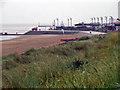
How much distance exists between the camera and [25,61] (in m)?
10.1

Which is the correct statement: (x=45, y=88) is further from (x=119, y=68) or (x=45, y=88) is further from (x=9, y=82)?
(x=119, y=68)

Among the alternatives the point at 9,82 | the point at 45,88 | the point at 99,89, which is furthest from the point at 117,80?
Answer: the point at 9,82

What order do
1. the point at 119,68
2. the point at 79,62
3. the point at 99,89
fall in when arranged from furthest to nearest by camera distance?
1. the point at 79,62
2. the point at 119,68
3. the point at 99,89

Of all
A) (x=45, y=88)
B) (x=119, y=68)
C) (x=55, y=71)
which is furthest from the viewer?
(x=55, y=71)

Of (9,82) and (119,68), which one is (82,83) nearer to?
(119,68)

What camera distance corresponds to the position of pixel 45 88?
426 centimetres

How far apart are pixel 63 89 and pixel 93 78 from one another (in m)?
0.74

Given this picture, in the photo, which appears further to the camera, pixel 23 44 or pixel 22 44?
pixel 22 44

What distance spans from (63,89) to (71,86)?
0.58ft

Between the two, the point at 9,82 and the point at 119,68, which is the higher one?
the point at 119,68

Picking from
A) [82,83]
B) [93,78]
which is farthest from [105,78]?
[82,83]

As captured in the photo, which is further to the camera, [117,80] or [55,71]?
[55,71]

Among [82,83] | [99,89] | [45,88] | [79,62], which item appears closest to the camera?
[99,89]

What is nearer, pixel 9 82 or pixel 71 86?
pixel 71 86
